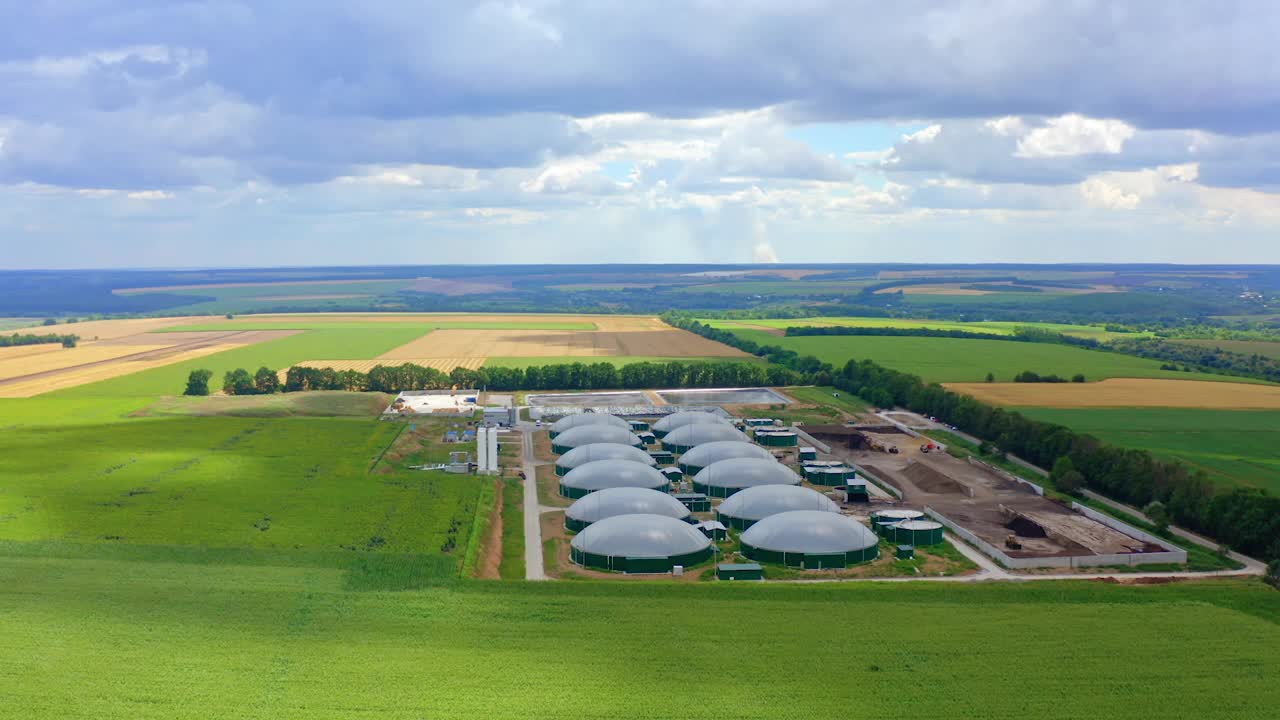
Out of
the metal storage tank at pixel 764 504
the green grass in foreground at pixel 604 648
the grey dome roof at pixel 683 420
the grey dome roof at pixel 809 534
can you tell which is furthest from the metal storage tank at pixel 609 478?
the grey dome roof at pixel 683 420

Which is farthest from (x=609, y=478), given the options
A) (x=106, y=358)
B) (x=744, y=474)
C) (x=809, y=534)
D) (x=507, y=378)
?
(x=106, y=358)

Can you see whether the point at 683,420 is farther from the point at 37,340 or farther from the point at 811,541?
the point at 37,340

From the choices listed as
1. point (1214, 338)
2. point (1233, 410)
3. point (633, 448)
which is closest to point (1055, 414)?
point (1233, 410)

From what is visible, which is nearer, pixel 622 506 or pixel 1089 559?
pixel 1089 559

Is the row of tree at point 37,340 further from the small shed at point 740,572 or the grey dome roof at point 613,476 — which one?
the small shed at point 740,572

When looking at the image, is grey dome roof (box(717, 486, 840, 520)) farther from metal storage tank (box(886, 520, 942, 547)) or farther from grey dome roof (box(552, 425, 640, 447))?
grey dome roof (box(552, 425, 640, 447))
